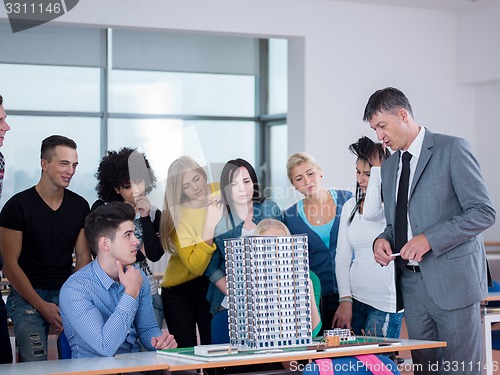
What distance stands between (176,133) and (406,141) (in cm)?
612

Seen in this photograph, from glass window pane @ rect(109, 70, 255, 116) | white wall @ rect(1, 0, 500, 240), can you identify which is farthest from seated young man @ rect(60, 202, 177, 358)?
glass window pane @ rect(109, 70, 255, 116)

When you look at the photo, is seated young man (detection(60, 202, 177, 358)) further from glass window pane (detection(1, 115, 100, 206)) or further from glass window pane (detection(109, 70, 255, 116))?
glass window pane (detection(109, 70, 255, 116))

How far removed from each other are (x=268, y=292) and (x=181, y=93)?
21.6 ft

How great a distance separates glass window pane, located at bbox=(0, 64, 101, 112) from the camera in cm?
864

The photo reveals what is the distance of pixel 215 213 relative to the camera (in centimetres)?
417

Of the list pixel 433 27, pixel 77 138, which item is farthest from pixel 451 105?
pixel 77 138

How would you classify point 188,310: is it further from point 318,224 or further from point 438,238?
point 438,238

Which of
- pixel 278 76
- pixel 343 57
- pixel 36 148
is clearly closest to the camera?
pixel 343 57

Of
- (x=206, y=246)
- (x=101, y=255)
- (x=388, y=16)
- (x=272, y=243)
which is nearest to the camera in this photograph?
(x=272, y=243)

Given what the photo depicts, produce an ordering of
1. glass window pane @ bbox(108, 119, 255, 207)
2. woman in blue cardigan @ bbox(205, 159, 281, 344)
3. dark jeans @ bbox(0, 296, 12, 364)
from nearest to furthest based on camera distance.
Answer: dark jeans @ bbox(0, 296, 12, 364) < woman in blue cardigan @ bbox(205, 159, 281, 344) < glass window pane @ bbox(108, 119, 255, 207)

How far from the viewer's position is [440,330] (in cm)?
350

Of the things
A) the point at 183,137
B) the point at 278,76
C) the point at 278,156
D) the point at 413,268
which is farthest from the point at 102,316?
the point at 278,76

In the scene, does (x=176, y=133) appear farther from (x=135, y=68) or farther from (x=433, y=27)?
(x=433, y=27)

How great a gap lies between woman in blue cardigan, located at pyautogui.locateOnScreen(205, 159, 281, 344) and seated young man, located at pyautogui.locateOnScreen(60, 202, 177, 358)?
0.60m
